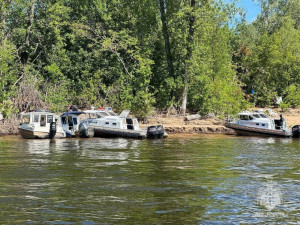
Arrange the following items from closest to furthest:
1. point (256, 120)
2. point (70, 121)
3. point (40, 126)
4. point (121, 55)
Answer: point (40, 126) → point (70, 121) → point (256, 120) → point (121, 55)

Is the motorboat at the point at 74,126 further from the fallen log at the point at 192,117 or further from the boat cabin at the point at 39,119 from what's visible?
the fallen log at the point at 192,117

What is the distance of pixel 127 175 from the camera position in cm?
1811

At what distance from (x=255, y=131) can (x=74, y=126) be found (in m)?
13.2

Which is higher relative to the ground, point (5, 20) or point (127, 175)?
point (5, 20)

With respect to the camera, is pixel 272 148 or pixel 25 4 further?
pixel 25 4

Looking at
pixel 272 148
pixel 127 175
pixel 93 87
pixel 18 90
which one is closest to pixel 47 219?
pixel 127 175

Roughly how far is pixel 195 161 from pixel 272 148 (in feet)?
25.9

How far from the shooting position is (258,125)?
37500 millimetres

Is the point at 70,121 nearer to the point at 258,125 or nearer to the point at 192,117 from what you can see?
the point at 192,117

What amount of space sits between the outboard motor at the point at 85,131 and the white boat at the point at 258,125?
10.5 meters

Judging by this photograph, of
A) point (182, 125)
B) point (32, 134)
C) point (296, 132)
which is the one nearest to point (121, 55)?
point (182, 125)

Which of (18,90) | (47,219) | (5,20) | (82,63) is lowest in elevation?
(47,219)

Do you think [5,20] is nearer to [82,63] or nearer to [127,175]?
[82,63]

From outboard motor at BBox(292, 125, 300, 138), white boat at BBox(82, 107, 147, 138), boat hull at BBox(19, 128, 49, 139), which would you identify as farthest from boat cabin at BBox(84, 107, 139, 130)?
outboard motor at BBox(292, 125, 300, 138)
